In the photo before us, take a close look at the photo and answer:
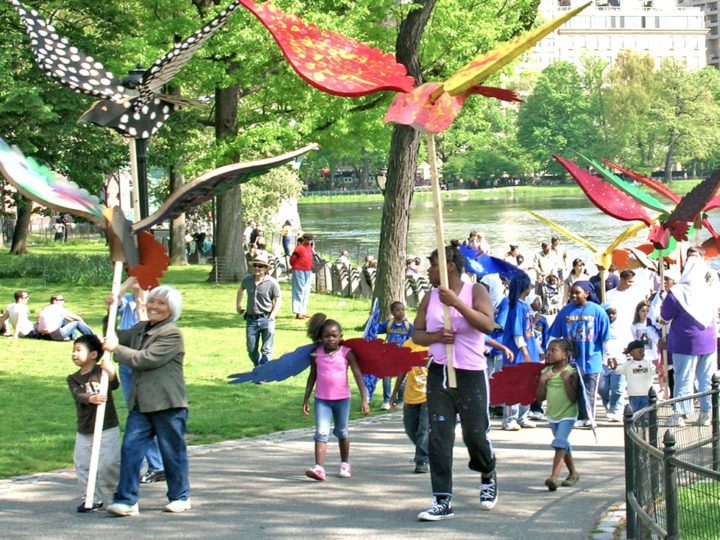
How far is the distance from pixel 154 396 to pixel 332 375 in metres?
1.94

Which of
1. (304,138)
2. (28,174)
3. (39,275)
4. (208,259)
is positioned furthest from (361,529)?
(208,259)

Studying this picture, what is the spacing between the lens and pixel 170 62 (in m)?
10.1

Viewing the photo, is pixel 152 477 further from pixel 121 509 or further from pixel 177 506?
pixel 121 509

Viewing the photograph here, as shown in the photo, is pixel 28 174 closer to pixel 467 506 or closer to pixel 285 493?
pixel 285 493

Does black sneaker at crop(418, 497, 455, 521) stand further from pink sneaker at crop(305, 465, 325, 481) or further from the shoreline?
the shoreline

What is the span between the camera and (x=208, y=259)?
1547 inches

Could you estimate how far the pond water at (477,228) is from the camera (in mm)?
44812

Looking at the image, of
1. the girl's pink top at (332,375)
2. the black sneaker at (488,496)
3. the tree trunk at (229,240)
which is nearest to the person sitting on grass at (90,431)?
the girl's pink top at (332,375)

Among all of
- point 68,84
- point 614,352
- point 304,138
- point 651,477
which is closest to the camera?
point 651,477

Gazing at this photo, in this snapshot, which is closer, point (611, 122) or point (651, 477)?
point (651, 477)

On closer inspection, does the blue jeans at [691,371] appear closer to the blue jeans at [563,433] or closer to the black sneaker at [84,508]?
the blue jeans at [563,433]

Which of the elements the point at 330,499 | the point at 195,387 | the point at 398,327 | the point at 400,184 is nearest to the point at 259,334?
the point at 195,387

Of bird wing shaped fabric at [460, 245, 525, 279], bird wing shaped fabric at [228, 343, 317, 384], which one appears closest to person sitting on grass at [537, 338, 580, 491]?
bird wing shaped fabric at [228, 343, 317, 384]

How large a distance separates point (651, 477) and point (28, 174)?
196 inches
